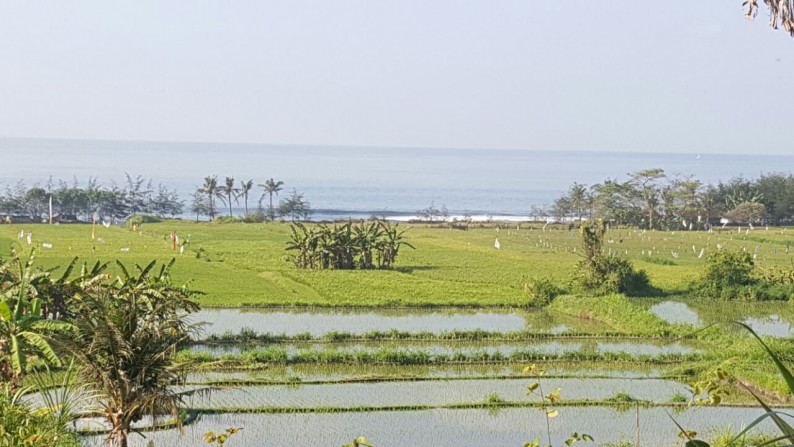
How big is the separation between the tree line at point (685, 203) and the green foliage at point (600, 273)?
30.6 m

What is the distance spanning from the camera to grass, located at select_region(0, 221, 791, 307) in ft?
88.2

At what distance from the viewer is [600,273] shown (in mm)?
27875

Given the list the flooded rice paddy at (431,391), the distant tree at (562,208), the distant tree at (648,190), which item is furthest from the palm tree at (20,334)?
the distant tree at (562,208)

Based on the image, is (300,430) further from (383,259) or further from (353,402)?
(383,259)

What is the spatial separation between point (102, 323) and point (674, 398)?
9769 mm

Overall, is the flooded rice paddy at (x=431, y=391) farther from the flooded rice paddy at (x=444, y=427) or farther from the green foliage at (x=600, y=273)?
the green foliage at (x=600, y=273)

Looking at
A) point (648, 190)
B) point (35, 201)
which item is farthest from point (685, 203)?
point (35, 201)

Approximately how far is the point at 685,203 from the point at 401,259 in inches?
1293

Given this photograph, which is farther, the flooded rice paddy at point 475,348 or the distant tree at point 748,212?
the distant tree at point 748,212

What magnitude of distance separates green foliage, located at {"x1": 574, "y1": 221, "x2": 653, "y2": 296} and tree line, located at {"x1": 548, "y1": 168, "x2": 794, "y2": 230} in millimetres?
30599

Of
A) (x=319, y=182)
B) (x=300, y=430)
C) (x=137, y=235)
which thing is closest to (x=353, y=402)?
(x=300, y=430)

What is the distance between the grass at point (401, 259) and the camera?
2689 centimetres

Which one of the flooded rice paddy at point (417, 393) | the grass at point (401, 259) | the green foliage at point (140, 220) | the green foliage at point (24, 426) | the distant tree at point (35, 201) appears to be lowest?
the flooded rice paddy at point (417, 393)

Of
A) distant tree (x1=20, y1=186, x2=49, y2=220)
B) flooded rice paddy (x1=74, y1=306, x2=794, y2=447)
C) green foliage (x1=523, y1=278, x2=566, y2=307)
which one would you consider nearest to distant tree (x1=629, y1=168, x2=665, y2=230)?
green foliage (x1=523, y1=278, x2=566, y2=307)
